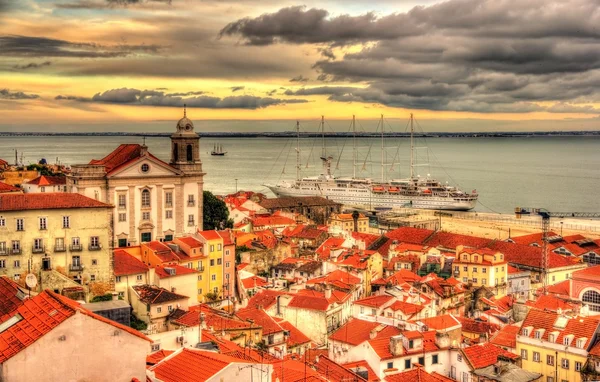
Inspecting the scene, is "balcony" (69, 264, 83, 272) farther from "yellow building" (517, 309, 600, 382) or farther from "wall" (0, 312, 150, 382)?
"wall" (0, 312, 150, 382)

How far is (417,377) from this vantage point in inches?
787

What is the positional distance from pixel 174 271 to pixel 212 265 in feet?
12.4

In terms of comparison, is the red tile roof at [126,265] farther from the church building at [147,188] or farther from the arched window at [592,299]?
the arched window at [592,299]

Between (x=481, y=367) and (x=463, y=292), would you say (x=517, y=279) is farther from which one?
(x=481, y=367)

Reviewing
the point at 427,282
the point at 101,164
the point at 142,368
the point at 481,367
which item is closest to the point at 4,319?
the point at 142,368

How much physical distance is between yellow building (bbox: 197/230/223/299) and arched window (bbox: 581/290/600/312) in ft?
57.3

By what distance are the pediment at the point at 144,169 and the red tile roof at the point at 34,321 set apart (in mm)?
35866

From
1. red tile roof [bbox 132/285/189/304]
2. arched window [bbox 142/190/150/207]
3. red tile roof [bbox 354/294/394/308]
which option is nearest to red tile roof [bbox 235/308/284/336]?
red tile roof [bbox 132/285/189/304]

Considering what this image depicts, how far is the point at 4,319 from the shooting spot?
40.5 ft

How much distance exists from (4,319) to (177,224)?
3725 cm

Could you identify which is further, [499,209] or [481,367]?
[499,209]

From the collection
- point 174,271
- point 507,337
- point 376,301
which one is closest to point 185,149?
point 174,271

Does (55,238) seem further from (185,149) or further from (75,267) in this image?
(185,149)

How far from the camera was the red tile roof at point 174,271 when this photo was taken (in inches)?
1294
